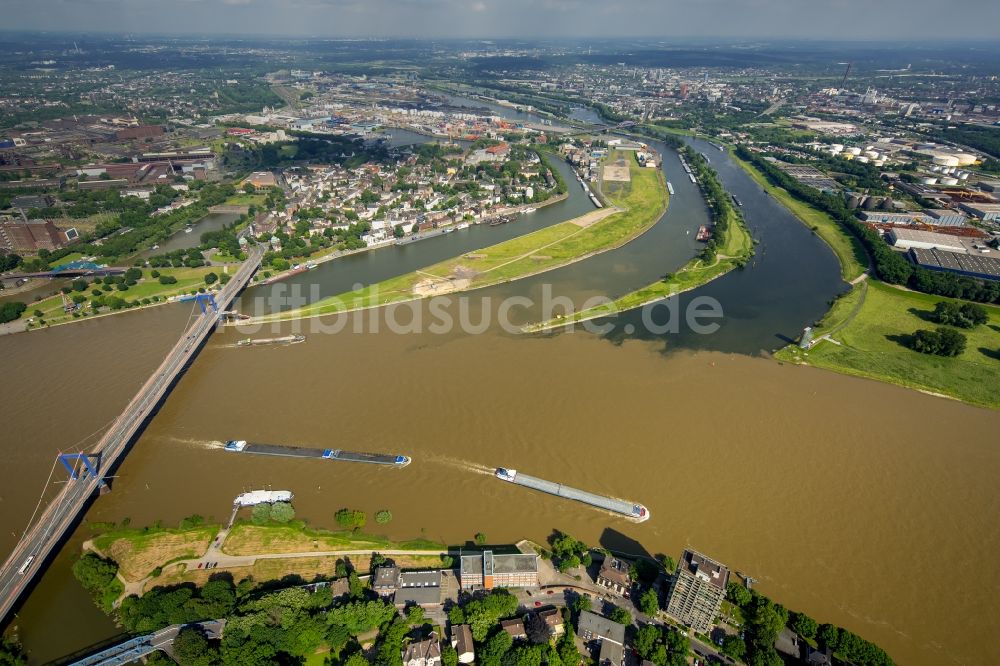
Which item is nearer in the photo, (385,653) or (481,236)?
(385,653)

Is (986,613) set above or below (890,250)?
below

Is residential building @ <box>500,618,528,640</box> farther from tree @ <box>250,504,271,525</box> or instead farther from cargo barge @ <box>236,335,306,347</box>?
cargo barge @ <box>236,335,306,347</box>

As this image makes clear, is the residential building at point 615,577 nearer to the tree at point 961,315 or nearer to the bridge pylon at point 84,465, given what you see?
the bridge pylon at point 84,465

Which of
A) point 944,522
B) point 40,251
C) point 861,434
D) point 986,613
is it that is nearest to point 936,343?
point 861,434

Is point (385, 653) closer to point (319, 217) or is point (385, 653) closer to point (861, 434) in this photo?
point (861, 434)

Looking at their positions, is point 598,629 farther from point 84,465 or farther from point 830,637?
point 84,465
